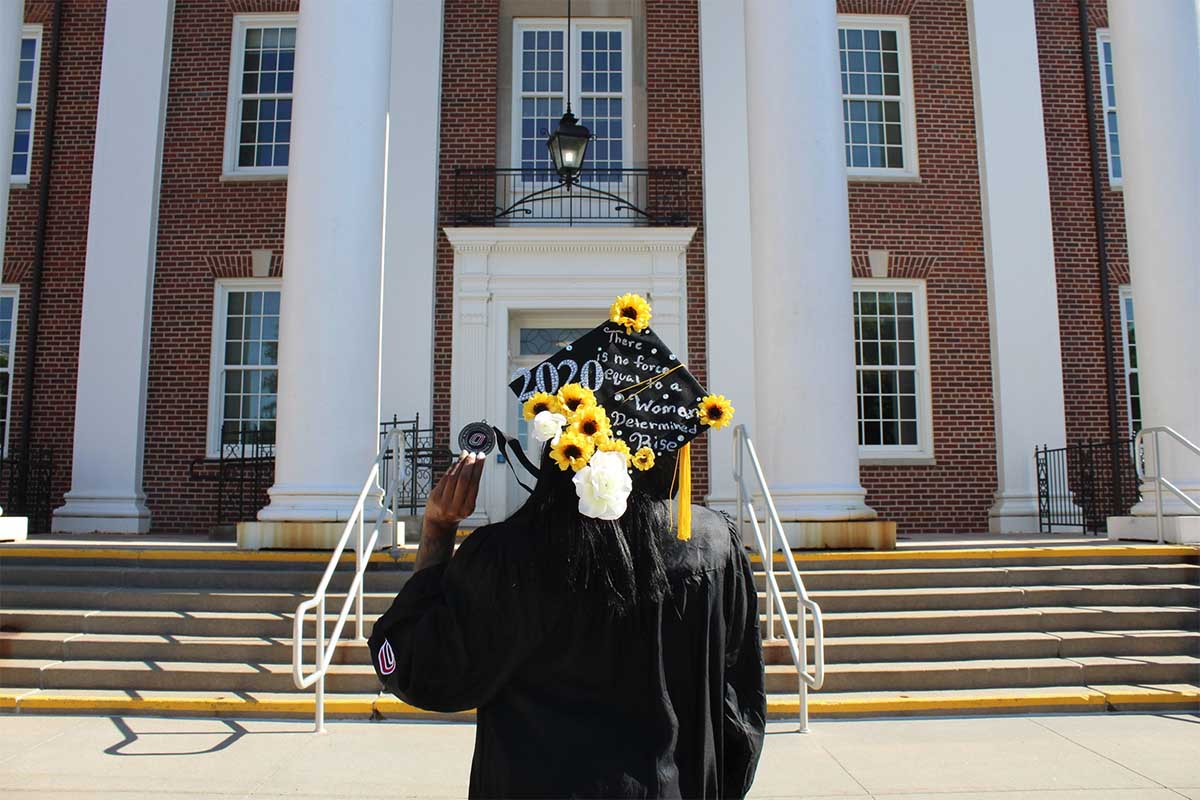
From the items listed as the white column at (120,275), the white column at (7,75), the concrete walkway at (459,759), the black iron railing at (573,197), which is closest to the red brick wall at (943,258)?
the black iron railing at (573,197)

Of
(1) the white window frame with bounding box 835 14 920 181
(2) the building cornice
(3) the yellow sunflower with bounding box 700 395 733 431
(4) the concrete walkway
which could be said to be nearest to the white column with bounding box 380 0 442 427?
(2) the building cornice

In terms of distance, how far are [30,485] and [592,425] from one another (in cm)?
1400

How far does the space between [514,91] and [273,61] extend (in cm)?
365

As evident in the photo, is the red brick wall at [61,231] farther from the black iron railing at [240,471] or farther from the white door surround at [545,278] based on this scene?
the white door surround at [545,278]

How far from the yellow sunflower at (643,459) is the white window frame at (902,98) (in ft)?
42.6

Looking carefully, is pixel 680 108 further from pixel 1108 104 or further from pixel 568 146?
pixel 1108 104

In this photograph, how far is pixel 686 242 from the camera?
533 inches

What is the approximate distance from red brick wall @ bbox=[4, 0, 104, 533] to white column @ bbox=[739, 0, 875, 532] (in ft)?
32.6

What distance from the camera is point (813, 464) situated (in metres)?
9.09

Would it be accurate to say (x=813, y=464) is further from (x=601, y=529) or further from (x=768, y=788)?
(x=601, y=529)

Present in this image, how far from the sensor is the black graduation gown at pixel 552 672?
1.93 m

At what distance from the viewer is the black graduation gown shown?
6.34 feet

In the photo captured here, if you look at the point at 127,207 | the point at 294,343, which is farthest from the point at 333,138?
the point at 127,207

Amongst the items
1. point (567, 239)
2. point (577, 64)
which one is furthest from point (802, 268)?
point (577, 64)
